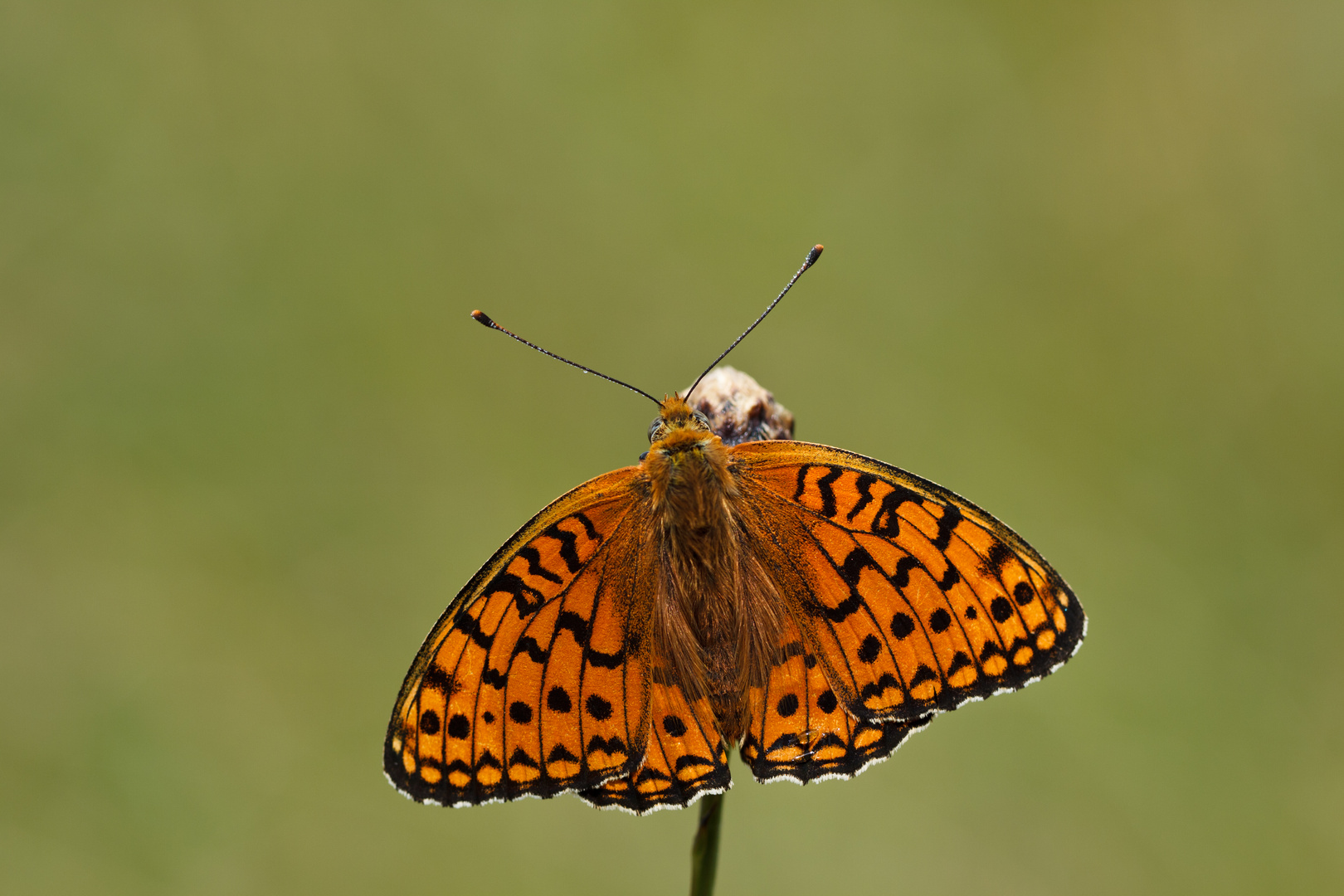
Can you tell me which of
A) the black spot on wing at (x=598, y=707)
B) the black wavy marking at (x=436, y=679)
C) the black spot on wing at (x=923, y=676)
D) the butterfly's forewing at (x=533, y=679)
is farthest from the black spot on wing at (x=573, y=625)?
the black spot on wing at (x=923, y=676)

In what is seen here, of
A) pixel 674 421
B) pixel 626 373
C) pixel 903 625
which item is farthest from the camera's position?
pixel 626 373

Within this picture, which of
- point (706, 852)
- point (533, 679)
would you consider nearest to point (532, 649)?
point (533, 679)

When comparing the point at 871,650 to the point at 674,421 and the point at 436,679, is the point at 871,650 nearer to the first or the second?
the point at 674,421

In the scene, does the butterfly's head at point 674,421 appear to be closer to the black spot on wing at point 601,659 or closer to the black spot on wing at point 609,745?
the black spot on wing at point 601,659

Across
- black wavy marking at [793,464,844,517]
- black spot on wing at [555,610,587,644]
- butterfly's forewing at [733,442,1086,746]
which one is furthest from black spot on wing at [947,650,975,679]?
black spot on wing at [555,610,587,644]

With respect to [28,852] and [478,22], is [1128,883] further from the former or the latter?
[478,22]

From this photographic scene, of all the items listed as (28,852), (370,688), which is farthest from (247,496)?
(28,852)
